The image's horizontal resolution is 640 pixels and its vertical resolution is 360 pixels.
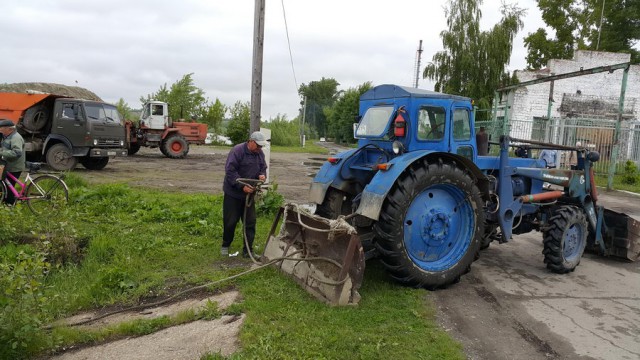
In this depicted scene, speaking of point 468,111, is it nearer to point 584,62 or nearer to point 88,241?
point 88,241

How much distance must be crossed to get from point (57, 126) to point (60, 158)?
0.97m

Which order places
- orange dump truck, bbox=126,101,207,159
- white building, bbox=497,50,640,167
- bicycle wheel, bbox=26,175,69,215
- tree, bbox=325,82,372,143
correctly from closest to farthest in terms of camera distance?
bicycle wheel, bbox=26,175,69,215 → orange dump truck, bbox=126,101,207,159 → white building, bbox=497,50,640,167 → tree, bbox=325,82,372,143

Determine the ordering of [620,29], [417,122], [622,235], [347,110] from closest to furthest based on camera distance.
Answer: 1. [417,122]
2. [622,235]
3. [620,29]
4. [347,110]

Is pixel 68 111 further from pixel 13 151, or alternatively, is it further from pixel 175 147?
pixel 175 147

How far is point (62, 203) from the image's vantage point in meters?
6.43

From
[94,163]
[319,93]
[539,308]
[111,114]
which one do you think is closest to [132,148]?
[94,163]

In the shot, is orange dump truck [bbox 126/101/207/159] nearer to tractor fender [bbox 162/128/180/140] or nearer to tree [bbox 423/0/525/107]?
tractor fender [bbox 162/128/180/140]

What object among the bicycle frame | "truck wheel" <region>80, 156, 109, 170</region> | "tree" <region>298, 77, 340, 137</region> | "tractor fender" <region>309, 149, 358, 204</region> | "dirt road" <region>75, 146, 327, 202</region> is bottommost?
"dirt road" <region>75, 146, 327, 202</region>

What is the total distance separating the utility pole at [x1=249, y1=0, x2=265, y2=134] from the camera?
7.98 metres

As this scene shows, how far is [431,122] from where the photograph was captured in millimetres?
5547

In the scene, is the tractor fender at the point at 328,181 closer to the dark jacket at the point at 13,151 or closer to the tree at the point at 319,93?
the dark jacket at the point at 13,151

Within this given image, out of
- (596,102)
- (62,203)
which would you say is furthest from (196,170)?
(596,102)

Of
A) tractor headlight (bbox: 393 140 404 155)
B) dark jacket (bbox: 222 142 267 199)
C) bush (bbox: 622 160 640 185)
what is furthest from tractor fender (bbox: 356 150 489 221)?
bush (bbox: 622 160 640 185)

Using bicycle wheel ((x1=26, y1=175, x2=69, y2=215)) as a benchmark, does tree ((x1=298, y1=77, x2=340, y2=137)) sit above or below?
above
